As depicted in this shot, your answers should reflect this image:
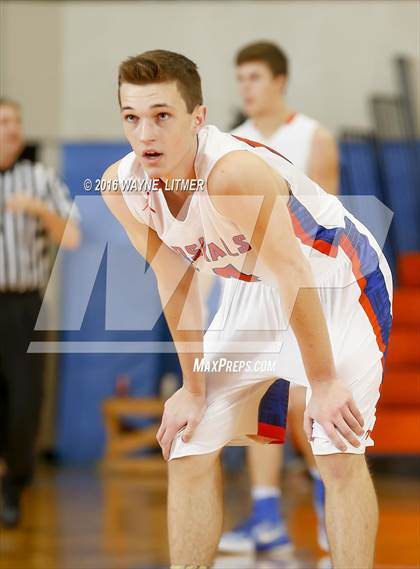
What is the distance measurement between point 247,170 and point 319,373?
38cm

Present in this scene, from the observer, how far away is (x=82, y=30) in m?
5.96

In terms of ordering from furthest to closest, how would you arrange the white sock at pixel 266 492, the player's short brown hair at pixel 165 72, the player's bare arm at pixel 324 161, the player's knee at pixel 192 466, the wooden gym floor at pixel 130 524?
1. the white sock at pixel 266 492
2. the wooden gym floor at pixel 130 524
3. the player's bare arm at pixel 324 161
4. the player's knee at pixel 192 466
5. the player's short brown hair at pixel 165 72

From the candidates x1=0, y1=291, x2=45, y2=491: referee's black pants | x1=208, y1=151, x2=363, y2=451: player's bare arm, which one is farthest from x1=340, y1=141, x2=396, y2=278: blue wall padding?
x1=0, y1=291, x2=45, y2=491: referee's black pants

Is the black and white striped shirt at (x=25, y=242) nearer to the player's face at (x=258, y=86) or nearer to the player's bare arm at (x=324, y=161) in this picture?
the player's face at (x=258, y=86)

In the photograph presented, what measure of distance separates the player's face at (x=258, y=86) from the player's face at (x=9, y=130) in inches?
26.8

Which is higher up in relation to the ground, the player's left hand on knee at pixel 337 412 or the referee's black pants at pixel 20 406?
the player's left hand on knee at pixel 337 412

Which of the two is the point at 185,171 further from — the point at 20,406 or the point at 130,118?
the point at 20,406

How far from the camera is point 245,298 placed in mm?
2145

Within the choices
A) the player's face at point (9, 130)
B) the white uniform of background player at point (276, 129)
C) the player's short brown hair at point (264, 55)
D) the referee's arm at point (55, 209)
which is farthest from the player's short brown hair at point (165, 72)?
the player's face at point (9, 130)

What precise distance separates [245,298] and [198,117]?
37 cm

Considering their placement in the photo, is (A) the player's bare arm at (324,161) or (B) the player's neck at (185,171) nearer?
(B) the player's neck at (185,171)
